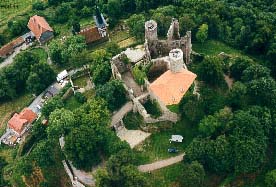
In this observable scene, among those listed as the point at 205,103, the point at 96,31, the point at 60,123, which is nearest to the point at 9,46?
the point at 96,31

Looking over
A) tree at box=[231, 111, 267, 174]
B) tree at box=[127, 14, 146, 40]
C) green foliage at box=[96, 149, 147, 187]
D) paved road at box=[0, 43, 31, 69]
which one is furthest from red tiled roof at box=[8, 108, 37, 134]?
tree at box=[231, 111, 267, 174]

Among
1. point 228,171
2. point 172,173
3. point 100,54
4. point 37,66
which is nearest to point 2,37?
point 37,66

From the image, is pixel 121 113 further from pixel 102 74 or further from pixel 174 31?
pixel 174 31

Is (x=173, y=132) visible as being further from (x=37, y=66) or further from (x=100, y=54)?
(x=37, y=66)

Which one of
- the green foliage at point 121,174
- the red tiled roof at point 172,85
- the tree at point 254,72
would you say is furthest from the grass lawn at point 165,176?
the tree at point 254,72

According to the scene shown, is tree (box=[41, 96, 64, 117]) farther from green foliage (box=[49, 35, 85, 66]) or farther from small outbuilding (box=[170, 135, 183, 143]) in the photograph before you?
small outbuilding (box=[170, 135, 183, 143])

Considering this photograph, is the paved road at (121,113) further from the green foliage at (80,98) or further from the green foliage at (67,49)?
the green foliage at (67,49)
